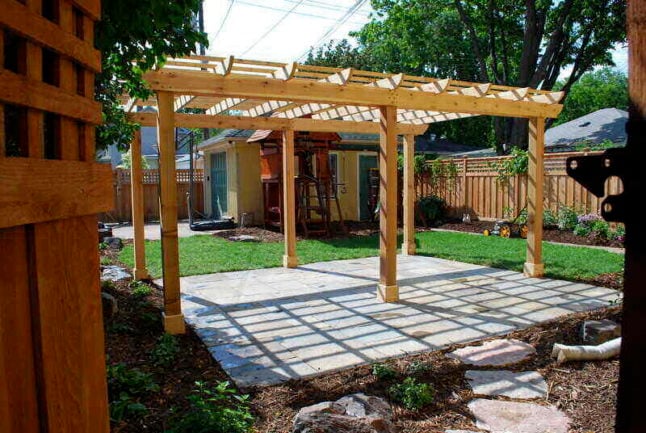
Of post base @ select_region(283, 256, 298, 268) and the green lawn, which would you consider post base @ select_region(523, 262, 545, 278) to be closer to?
the green lawn

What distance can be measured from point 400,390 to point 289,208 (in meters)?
4.62

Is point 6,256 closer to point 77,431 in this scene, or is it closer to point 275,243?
point 77,431

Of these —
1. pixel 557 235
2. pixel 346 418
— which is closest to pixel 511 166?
pixel 557 235

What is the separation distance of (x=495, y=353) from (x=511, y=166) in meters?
8.51

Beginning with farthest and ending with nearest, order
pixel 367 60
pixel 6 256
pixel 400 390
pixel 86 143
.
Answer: pixel 367 60 → pixel 400 390 → pixel 86 143 → pixel 6 256

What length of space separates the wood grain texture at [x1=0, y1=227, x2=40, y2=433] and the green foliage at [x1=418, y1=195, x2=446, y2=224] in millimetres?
11853

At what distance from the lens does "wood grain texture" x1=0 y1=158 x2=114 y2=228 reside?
3.57 ft

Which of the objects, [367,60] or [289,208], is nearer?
[289,208]

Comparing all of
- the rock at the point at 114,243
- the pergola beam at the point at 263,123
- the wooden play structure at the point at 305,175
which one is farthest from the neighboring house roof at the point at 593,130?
the rock at the point at 114,243

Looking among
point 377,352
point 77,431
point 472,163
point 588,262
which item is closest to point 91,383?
point 77,431

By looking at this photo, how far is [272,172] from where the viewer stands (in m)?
11.6

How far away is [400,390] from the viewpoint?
9.68ft

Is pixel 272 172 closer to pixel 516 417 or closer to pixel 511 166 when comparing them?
pixel 511 166

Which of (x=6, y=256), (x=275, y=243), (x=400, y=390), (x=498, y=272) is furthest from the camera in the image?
(x=275, y=243)
